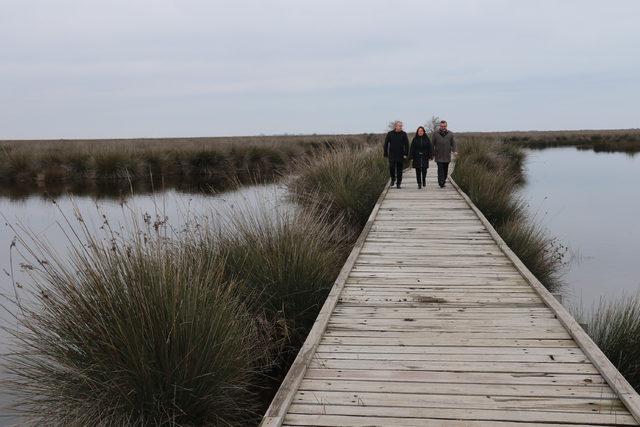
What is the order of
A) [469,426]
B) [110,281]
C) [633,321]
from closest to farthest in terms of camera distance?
[469,426] < [110,281] < [633,321]

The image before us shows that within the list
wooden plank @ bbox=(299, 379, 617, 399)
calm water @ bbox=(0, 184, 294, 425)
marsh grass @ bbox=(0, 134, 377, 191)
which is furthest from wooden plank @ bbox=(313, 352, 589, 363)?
marsh grass @ bbox=(0, 134, 377, 191)

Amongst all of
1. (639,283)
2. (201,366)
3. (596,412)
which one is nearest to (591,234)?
(639,283)

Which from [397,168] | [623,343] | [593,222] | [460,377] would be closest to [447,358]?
[460,377]

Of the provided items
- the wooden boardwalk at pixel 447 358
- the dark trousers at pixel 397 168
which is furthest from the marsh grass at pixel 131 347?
the dark trousers at pixel 397 168

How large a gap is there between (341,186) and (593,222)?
751cm

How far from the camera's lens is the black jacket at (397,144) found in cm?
1188

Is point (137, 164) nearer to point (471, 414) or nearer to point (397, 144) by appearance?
point (397, 144)

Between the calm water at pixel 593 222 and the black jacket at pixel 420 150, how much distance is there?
298cm

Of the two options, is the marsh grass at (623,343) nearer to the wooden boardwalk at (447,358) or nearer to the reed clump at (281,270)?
the wooden boardwalk at (447,358)

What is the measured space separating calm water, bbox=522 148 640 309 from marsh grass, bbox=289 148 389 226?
3.71 meters

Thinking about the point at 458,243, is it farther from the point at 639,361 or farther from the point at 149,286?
the point at 149,286

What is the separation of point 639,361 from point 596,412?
66.8 inches

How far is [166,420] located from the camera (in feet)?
10.4

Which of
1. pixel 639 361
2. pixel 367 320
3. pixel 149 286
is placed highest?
pixel 149 286
